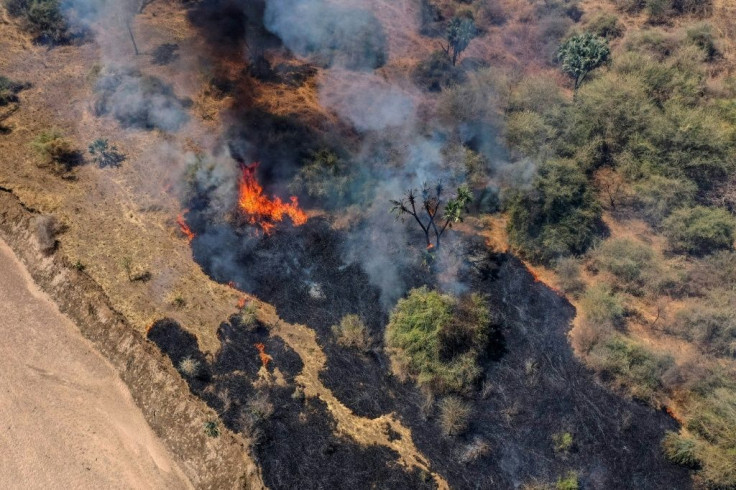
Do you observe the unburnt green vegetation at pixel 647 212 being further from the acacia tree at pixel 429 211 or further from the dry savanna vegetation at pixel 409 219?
the acacia tree at pixel 429 211

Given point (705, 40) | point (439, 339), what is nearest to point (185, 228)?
point (439, 339)

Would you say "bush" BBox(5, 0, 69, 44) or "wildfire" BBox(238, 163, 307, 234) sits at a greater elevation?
"bush" BBox(5, 0, 69, 44)

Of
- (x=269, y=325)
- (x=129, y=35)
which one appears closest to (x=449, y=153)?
(x=269, y=325)

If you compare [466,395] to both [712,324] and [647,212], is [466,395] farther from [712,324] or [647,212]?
[647,212]

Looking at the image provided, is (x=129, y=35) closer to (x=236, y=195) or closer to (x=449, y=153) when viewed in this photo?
(x=236, y=195)

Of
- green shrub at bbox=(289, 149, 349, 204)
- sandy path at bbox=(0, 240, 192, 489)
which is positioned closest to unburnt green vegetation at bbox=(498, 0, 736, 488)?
green shrub at bbox=(289, 149, 349, 204)

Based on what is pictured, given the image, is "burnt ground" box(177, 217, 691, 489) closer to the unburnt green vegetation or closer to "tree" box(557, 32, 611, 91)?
the unburnt green vegetation
